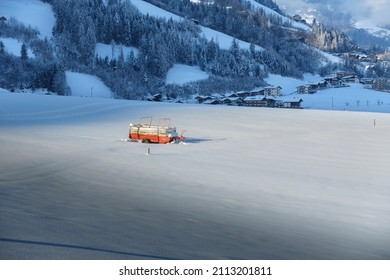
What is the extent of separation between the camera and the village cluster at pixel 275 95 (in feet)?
291

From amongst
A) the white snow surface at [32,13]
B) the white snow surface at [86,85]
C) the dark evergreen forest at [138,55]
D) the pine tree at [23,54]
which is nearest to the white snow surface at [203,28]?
the dark evergreen forest at [138,55]

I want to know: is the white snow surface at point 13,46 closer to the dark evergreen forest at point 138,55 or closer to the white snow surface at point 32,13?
the dark evergreen forest at point 138,55

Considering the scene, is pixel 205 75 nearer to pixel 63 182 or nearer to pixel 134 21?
pixel 134 21

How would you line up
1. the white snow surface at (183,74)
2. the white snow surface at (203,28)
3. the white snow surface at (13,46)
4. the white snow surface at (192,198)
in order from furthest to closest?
the white snow surface at (203,28)
the white snow surface at (183,74)
the white snow surface at (13,46)
the white snow surface at (192,198)

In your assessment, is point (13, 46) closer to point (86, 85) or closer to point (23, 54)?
point (23, 54)

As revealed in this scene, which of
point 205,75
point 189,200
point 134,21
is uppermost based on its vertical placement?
point 134,21

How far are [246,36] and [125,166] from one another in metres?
174

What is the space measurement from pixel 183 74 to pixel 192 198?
4858 inches

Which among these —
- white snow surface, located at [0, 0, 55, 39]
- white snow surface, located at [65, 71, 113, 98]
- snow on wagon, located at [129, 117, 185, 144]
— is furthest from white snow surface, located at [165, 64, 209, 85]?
snow on wagon, located at [129, 117, 185, 144]

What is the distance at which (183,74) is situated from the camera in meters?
132

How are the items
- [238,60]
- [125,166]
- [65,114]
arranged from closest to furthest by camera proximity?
[125,166] < [65,114] < [238,60]

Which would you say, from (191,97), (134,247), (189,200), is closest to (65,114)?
(189,200)

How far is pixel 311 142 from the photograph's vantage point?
22125 millimetres

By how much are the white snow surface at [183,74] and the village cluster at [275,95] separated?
538 inches
